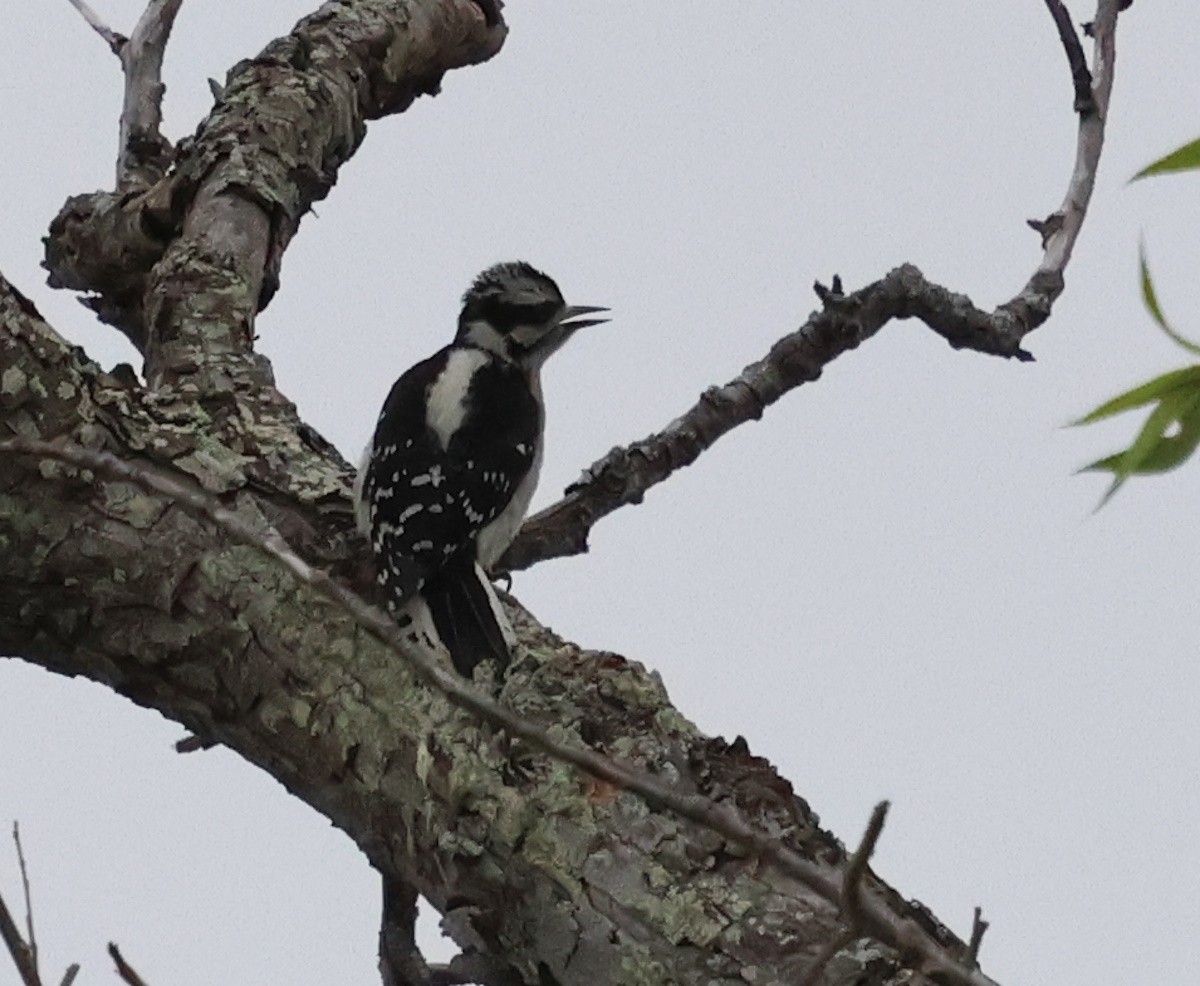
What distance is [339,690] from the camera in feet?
7.21

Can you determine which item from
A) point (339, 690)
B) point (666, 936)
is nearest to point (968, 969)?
point (666, 936)

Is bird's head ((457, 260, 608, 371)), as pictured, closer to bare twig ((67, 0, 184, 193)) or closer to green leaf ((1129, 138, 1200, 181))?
bare twig ((67, 0, 184, 193))

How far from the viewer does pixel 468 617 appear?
3010 mm

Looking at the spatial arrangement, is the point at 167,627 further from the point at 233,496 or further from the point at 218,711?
the point at 233,496

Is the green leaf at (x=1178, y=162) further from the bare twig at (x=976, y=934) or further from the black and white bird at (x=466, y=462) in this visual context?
the black and white bird at (x=466, y=462)

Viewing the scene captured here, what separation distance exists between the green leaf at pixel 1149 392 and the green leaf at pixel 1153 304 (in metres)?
0.02

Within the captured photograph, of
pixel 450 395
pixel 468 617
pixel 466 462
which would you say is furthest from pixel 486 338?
pixel 468 617

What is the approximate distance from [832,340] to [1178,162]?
2.37m

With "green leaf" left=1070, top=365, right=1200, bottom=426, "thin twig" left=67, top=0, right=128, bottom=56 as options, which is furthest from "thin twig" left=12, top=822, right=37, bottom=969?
"thin twig" left=67, top=0, right=128, bottom=56

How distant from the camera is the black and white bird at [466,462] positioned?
10.1ft

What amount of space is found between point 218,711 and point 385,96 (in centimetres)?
215

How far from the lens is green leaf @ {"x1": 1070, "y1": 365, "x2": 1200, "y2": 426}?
2.92 ft

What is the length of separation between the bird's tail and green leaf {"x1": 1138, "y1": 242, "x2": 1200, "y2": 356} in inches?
61.3

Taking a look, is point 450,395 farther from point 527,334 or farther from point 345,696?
point 345,696
